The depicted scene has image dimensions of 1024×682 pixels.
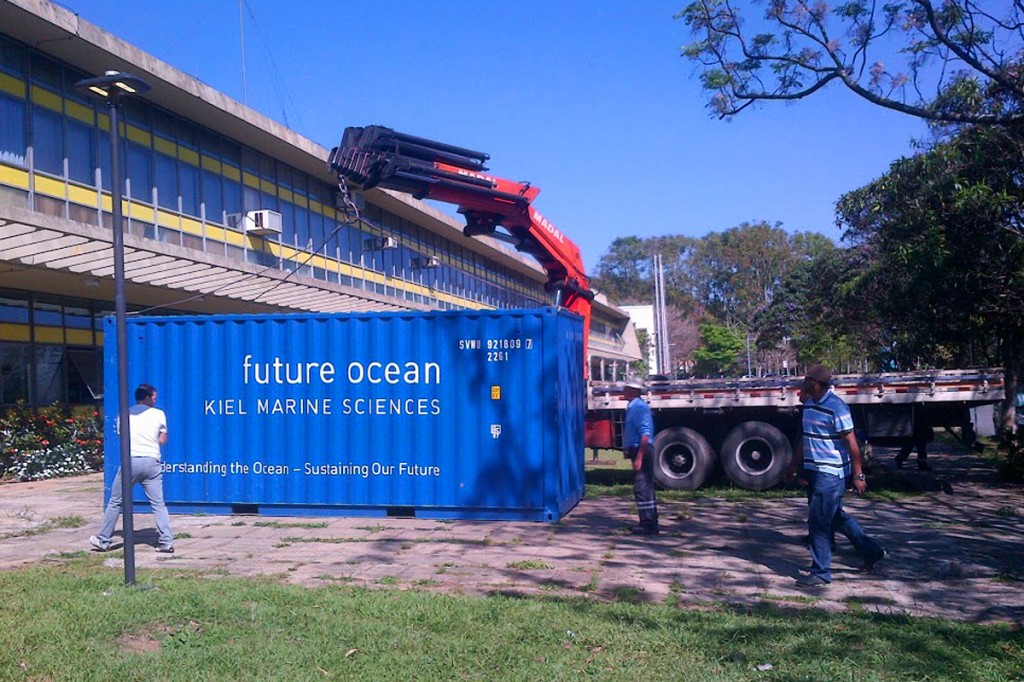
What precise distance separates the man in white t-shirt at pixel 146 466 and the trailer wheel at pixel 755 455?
26.1 ft

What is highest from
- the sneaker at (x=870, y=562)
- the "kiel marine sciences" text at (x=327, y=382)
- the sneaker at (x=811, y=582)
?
the "kiel marine sciences" text at (x=327, y=382)

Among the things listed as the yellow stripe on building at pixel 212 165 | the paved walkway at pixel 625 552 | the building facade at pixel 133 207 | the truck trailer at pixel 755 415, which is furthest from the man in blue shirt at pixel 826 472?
the yellow stripe on building at pixel 212 165

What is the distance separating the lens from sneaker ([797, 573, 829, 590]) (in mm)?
7516

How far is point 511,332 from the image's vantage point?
35.5 feet

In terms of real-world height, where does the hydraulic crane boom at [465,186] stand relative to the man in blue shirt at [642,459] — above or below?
above

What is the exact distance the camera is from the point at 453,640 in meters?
5.84

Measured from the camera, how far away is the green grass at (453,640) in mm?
5355

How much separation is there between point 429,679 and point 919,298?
1552 cm

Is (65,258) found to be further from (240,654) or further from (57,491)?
(240,654)

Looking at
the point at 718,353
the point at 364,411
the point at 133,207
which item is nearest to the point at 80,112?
the point at 133,207

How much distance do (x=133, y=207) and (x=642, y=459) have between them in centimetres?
1261

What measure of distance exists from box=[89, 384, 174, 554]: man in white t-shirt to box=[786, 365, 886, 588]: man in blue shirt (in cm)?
623

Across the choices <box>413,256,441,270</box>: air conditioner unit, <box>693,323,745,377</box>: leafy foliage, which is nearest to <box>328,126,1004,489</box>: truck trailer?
<box>413,256,441,270</box>: air conditioner unit

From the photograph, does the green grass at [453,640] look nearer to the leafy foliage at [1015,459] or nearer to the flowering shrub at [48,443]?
the leafy foliage at [1015,459]
